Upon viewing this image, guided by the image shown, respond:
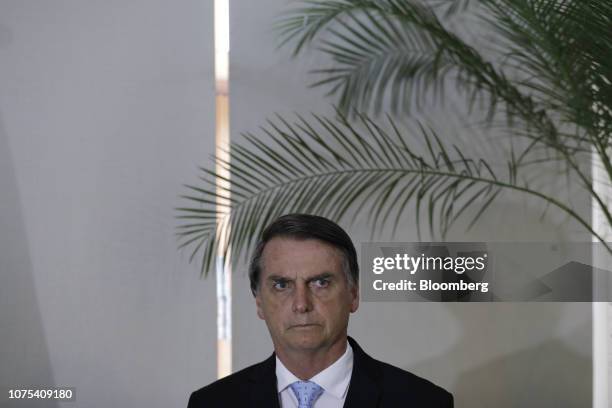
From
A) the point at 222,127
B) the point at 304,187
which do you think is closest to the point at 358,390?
the point at 304,187

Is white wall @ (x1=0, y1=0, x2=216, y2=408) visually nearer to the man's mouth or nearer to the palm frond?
the palm frond

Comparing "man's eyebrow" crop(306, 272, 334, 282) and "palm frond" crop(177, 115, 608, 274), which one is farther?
"palm frond" crop(177, 115, 608, 274)

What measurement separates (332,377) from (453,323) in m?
1.92

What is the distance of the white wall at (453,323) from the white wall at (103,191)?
13 centimetres

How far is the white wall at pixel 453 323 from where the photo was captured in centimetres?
298

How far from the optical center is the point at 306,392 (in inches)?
47.1

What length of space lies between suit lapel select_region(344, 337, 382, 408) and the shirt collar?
0.04 feet

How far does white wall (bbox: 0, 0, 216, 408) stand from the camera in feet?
9.80

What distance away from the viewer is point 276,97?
9.78 feet

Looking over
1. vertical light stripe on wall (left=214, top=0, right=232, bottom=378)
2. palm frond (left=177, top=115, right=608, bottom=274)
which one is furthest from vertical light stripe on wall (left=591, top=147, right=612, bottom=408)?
vertical light stripe on wall (left=214, top=0, right=232, bottom=378)

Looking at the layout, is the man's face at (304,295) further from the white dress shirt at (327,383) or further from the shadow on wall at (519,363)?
the shadow on wall at (519,363)

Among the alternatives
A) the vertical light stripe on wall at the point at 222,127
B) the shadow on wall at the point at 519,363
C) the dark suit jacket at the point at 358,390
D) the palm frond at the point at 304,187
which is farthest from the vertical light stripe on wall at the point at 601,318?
the dark suit jacket at the point at 358,390

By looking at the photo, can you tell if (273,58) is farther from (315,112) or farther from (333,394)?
(333,394)

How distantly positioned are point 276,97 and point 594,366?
151 centimetres
